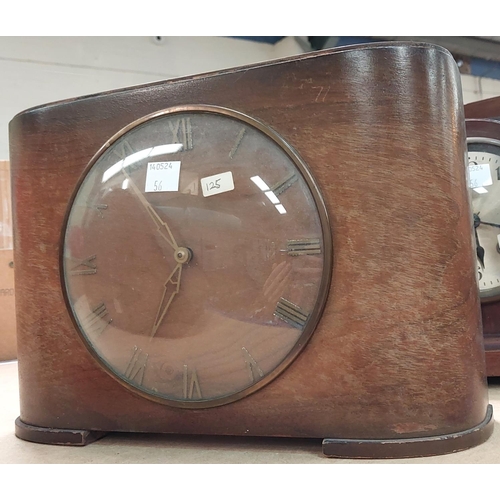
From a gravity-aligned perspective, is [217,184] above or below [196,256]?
above

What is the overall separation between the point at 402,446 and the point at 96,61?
2.97 m

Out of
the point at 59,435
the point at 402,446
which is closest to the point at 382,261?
the point at 402,446

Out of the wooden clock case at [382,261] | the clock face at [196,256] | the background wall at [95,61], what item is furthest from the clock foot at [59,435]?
the background wall at [95,61]

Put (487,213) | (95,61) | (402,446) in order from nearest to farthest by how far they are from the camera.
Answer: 1. (402,446)
2. (487,213)
3. (95,61)

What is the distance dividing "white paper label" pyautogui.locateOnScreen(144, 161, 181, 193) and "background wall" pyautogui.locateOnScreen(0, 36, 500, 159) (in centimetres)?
220

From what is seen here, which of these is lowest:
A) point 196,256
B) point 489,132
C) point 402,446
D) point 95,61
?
point 402,446

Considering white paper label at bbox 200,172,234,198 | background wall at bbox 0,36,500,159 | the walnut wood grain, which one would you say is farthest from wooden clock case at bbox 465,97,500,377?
background wall at bbox 0,36,500,159

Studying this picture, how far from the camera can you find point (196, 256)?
1144 millimetres

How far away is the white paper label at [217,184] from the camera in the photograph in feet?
3.69

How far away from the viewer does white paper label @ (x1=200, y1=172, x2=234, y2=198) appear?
1.13m

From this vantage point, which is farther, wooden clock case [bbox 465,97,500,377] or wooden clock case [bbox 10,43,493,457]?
wooden clock case [bbox 465,97,500,377]

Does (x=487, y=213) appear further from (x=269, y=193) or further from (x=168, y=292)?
(x=168, y=292)

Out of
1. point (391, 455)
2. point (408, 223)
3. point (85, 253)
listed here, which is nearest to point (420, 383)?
point (391, 455)

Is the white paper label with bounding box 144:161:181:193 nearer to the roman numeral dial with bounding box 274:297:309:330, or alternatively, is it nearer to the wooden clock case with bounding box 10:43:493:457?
the wooden clock case with bounding box 10:43:493:457
